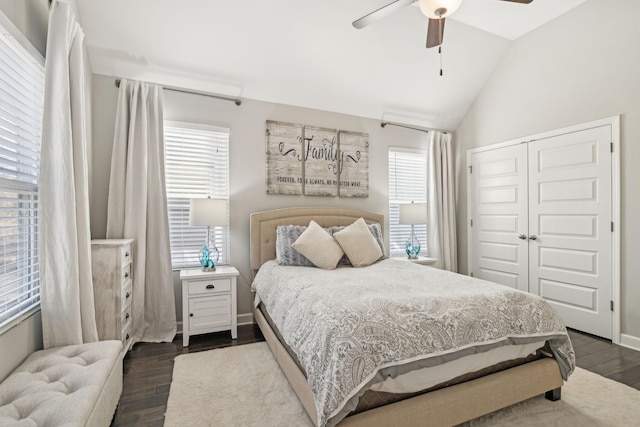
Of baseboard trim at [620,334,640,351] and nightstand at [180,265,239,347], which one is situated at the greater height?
nightstand at [180,265,239,347]

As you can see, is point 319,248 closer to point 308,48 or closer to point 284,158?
point 284,158

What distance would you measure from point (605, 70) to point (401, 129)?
7.26 feet

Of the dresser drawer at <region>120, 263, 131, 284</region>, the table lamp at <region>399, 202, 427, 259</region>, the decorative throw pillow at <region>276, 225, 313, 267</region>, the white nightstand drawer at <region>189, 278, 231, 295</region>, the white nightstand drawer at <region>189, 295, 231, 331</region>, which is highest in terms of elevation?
the table lamp at <region>399, 202, 427, 259</region>

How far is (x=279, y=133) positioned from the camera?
3.72 meters

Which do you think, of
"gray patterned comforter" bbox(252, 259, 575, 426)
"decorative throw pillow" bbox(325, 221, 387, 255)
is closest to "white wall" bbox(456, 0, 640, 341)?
"gray patterned comforter" bbox(252, 259, 575, 426)

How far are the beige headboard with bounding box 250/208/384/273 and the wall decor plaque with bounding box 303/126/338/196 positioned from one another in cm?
30

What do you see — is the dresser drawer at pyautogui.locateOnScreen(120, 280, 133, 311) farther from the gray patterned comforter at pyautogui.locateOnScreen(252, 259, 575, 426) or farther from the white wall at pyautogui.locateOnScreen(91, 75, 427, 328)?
the gray patterned comforter at pyautogui.locateOnScreen(252, 259, 575, 426)

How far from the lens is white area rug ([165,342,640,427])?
5.91ft

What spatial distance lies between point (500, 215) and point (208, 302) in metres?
3.80

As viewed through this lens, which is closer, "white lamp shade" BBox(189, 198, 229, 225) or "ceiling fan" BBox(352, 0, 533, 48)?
"ceiling fan" BBox(352, 0, 533, 48)

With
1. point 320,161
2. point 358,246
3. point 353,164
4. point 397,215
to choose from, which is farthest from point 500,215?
point 320,161

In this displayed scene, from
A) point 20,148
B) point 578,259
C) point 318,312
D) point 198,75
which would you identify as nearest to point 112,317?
point 20,148

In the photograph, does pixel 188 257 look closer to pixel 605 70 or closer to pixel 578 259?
pixel 578 259

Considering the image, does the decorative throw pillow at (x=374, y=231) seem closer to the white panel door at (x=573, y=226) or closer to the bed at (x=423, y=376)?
the bed at (x=423, y=376)
